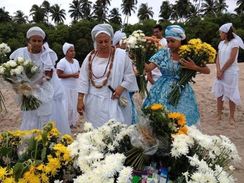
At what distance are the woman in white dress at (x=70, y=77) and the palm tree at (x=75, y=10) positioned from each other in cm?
8235

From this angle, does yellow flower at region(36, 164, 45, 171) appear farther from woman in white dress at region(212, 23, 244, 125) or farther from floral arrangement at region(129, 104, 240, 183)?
woman in white dress at region(212, 23, 244, 125)

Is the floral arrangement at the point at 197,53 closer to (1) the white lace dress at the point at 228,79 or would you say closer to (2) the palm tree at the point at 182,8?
(1) the white lace dress at the point at 228,79

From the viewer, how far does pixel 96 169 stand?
270 centimetres

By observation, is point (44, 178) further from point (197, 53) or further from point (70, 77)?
point (70, 77)

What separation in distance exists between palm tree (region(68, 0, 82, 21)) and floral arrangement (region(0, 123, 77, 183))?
291 feet

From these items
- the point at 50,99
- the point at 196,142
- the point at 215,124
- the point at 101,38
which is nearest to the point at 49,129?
the point at 196,142

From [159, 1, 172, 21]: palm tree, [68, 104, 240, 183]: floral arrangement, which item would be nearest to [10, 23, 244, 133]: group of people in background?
[68, 104, 240, 183]: floral arrangement

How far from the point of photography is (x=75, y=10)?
300ft

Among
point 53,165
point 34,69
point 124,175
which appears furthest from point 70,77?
point 124,175

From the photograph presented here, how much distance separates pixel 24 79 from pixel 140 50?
144 centimetres

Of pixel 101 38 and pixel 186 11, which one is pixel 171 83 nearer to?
pixel 101 38

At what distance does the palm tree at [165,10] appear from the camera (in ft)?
281

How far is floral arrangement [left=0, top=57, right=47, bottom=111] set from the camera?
5.50m

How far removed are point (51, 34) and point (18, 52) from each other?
35794mm
